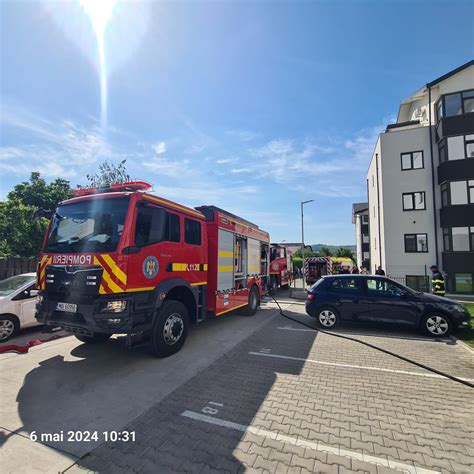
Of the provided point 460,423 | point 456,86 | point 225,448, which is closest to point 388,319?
point 460,423

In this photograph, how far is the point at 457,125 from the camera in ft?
57.5

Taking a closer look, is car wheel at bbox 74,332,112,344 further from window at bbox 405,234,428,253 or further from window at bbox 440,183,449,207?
window at bbox 440,183,449,207

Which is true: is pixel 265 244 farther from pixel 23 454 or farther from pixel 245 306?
pixel 23 454

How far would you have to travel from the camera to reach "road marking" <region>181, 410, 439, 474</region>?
266 cm

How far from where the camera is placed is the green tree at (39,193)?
81.8 feet

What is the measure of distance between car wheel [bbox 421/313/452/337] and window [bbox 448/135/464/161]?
49.7 ft

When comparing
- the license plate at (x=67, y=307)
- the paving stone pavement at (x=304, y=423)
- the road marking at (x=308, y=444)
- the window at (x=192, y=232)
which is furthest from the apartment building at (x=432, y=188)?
the license plate at (x=67, y=307)

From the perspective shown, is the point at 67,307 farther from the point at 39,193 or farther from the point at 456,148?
the point at 39,193

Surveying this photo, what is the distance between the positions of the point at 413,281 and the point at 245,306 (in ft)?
49.1

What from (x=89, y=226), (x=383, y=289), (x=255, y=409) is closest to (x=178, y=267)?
(x=89, y=226)

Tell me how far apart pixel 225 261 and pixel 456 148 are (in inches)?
717

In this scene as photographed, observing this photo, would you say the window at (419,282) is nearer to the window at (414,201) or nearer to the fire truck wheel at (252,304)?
the window at (414,201)

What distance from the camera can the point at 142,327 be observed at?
4738 mm

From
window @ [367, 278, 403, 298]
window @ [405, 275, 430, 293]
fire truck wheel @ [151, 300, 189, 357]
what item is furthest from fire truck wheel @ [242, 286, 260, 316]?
window @ [405, 275, 430, 293]
